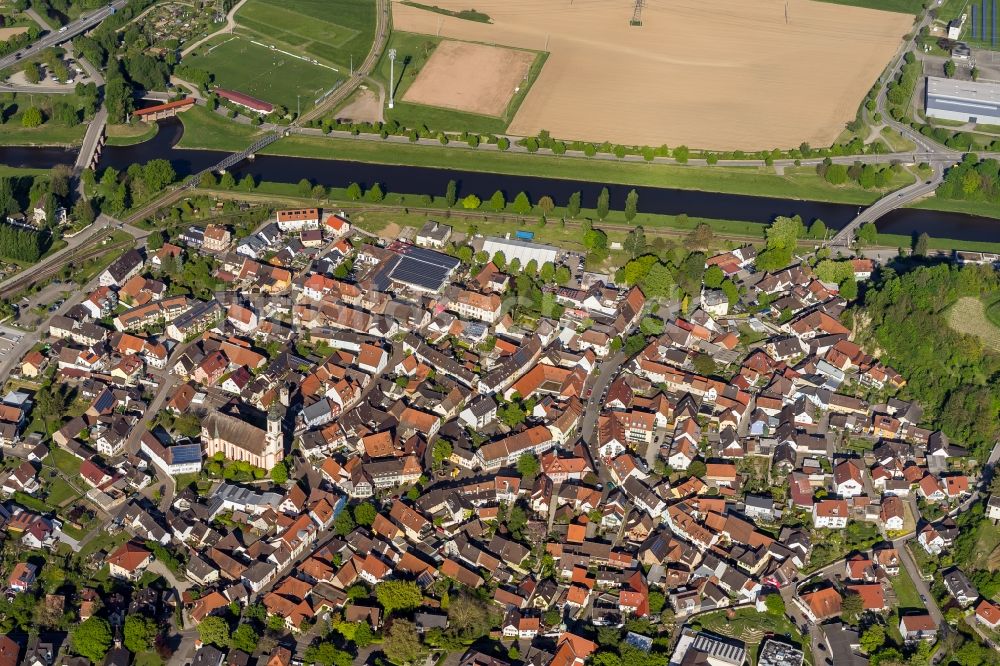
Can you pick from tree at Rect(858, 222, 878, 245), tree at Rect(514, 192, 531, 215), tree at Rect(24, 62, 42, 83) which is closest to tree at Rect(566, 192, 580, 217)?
tree at Rect(514, 192, 531, 215)

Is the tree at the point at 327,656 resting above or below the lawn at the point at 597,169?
below

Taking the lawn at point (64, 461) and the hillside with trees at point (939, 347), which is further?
the hillside with trees at point (939, 347)

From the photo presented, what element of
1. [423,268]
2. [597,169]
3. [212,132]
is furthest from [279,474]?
[212,132]

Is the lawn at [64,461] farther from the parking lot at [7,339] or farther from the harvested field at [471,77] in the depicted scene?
the harvested field at [471,77]

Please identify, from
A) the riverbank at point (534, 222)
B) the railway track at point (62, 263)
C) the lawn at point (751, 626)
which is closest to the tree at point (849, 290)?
the riverbank at point (534, 222)

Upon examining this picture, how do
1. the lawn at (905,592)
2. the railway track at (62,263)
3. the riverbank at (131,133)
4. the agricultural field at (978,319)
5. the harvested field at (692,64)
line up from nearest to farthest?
the lawn at (905,592)
the agricultural field at (978,319)
the railway track at (62,263)
the riverbank at (131,133)
the harvested field at (692,64)

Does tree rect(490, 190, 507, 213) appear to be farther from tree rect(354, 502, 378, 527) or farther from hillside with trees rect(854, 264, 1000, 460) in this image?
tree rect(354, 502, 378, 527)

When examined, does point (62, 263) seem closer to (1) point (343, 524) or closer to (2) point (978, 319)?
(1) point (343, 524)
